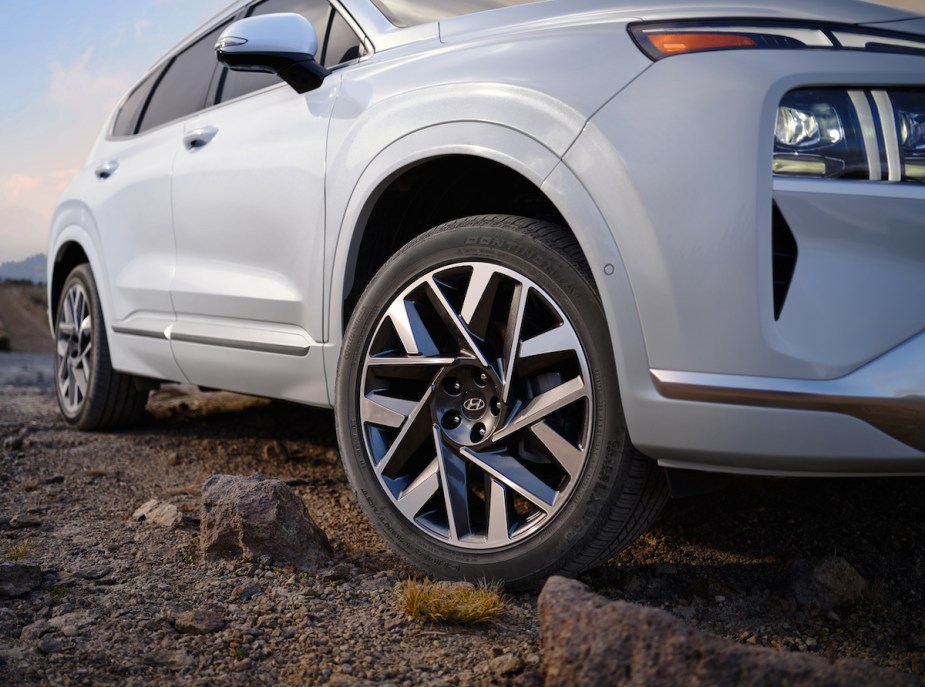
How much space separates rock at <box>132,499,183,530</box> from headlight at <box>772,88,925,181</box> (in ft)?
6.83

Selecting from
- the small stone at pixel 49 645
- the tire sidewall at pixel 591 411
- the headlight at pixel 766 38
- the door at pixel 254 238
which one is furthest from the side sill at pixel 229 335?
the headlight at pixel 766 38

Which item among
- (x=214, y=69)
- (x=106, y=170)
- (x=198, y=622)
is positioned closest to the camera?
(x=198, y=622)

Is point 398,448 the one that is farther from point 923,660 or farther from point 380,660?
point 923,660

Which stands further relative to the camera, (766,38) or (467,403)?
(467,403)

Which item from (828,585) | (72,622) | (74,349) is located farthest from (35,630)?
(74,349)

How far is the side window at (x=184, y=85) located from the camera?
3922 millimetres

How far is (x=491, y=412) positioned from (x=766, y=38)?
3.51ft

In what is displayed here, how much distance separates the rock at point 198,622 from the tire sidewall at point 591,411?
0.52m

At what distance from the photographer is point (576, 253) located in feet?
7.02

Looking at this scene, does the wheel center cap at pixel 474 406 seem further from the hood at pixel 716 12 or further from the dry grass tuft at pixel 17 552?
the dry grass tuft at pixel 17 552

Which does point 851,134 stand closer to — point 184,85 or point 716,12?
point 716,12

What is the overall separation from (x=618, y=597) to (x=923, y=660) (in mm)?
697

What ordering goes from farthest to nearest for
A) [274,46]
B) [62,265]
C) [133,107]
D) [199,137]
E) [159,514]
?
[62,265], [133,107], [199,137], [159,514], [274,46]

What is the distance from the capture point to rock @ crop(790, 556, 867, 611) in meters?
2.22
